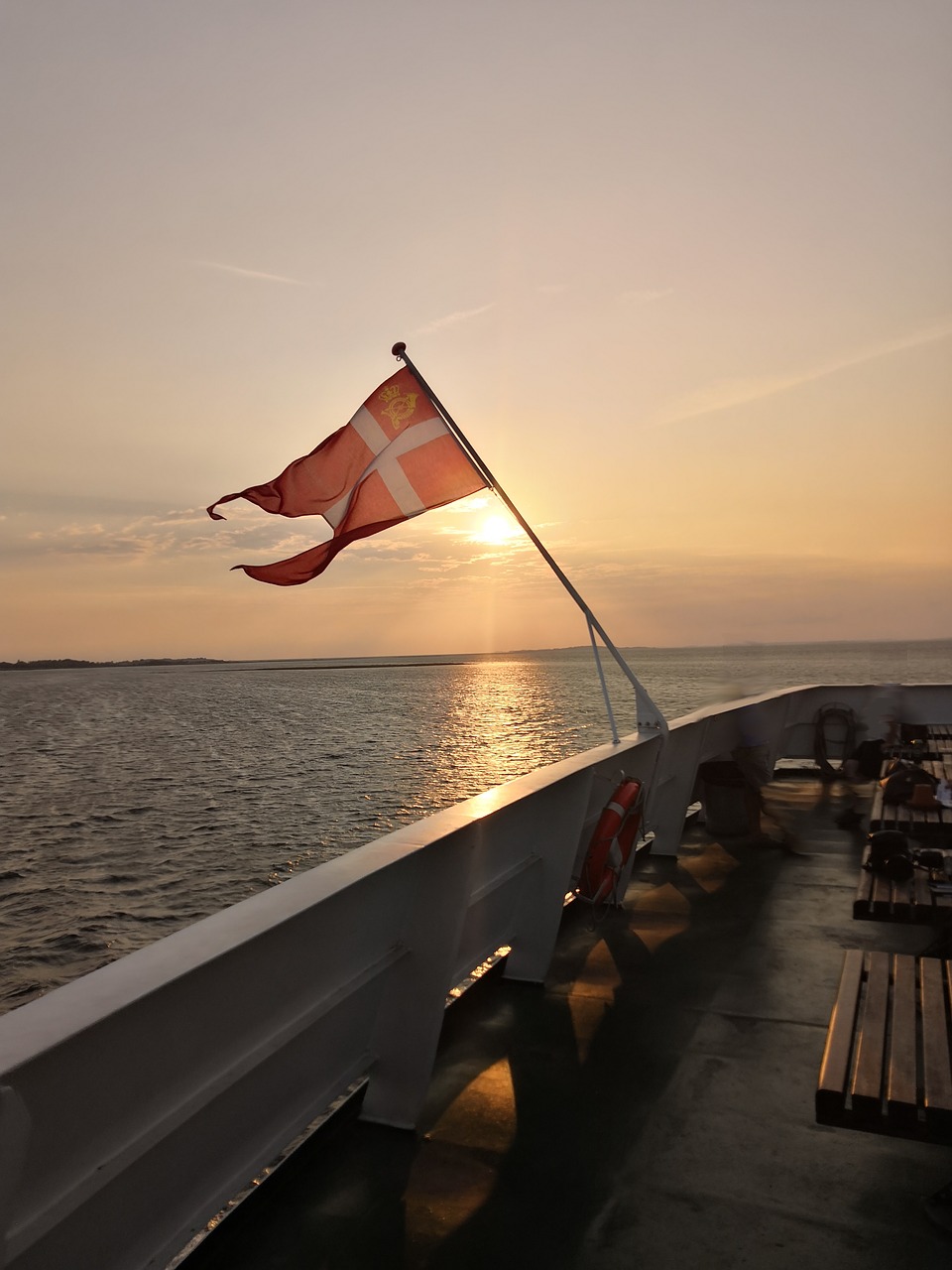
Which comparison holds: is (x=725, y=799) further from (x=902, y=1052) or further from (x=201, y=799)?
(x=201, y=799)

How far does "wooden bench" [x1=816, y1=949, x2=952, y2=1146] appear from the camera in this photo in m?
2.17

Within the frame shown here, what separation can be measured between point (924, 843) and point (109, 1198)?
4.00 metres

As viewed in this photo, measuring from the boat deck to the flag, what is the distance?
2.56 metres

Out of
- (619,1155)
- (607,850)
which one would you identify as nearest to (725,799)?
(607,850)

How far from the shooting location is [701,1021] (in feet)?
13.5

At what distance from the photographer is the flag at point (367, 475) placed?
18.3ft

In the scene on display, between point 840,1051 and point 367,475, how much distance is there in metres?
4.01

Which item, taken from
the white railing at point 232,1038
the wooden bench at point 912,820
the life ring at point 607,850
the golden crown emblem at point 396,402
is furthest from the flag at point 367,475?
the wooden bench at point 912,820

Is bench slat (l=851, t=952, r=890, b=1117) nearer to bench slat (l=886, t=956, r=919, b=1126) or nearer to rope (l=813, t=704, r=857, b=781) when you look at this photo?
bench slat (l=886, t=956, r=919, b=1126)

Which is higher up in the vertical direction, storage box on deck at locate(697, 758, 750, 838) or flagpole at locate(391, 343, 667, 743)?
flagpole at locate(391, 343, 667, 743)

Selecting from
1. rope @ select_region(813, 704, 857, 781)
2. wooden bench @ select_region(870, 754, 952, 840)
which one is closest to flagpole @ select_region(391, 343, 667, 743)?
wooden bench @ select_region(870, 754, 952, 840)

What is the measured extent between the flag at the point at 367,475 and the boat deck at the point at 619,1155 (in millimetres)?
2561

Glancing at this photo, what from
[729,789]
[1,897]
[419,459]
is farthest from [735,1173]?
[1,897]

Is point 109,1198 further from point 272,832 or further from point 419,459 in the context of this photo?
point 272,832
